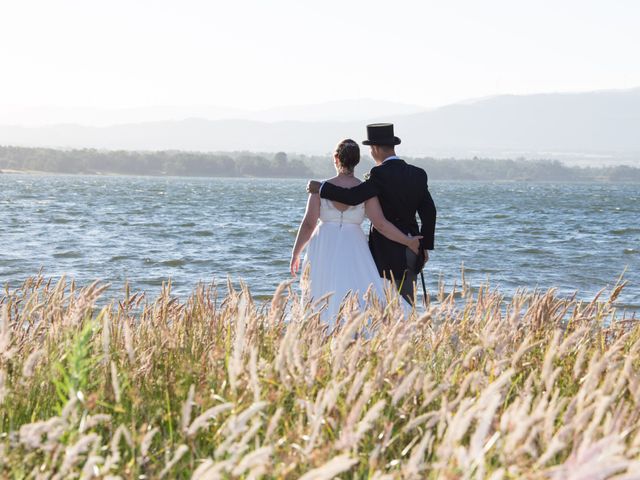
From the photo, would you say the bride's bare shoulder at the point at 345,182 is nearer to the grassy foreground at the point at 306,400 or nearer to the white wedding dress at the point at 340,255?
the white wedding dress at the point at 340,255

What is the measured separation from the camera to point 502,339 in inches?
173

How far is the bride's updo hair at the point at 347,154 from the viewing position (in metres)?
7.72

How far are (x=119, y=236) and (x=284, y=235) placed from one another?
308 inches

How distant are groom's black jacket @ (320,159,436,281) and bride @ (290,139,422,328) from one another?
110mm

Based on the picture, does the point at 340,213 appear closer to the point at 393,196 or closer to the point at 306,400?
the point at 393,196

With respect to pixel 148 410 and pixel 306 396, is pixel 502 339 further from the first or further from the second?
pixel 148 410

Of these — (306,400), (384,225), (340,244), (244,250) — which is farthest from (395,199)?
(244,250)

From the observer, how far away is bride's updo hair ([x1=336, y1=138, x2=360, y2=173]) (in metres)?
7.72

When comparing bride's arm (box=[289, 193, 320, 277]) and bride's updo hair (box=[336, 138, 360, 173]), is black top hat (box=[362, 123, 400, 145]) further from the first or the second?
bride's arm (box=[289, 193, 320, 277])

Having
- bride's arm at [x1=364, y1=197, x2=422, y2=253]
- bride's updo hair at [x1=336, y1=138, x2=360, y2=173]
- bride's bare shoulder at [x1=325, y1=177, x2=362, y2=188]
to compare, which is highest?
bride's updo hair at [x1=336, y1=138, x2=360, y2=173]

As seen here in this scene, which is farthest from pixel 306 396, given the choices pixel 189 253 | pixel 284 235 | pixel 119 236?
pixel 284 235

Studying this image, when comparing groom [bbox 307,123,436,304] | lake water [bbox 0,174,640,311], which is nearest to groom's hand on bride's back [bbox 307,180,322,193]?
groom [bbox 307,123,436,304]

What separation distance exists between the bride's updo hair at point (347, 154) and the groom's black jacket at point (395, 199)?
0.27 metres

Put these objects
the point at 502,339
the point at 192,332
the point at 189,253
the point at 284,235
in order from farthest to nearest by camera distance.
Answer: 1. the point at 284,235
2. the point at 189,253
3. the point at 192,332
4. the point at 502,339
